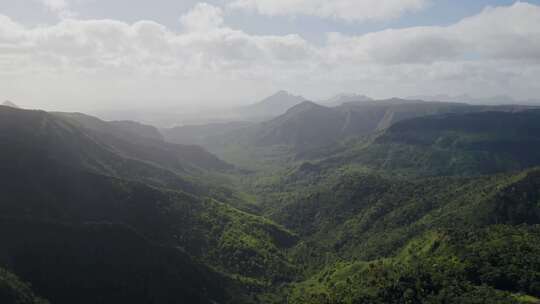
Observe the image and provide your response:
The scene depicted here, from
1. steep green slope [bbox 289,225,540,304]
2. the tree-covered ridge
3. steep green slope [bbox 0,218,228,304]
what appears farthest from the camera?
steep green slope [bbox 0,218,228,304]

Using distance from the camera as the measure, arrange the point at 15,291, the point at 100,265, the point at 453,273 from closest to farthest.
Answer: the point at 15,291
the point at 453,273
the point at 100,265

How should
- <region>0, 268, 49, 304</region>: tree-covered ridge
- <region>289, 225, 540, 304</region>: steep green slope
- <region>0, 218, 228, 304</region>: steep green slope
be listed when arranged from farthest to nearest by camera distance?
<region>0, 218, 228, 304</region>: steep green slope < <region>289, 225, 540, 304</region>: steep green slope < <region>0, 268, 49, 304</region>: tree-covered ridge

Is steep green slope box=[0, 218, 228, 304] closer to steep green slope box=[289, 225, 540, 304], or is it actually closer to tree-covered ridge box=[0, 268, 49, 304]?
tree-covered ridge box=[0, 268, 49, 304]

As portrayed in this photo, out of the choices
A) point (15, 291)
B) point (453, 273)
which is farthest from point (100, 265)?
point (453, 273)

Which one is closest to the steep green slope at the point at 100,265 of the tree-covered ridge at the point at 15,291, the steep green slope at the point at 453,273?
the tree-covered ridge at the point at 15,291

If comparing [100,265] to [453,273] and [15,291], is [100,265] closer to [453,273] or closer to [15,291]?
[15,291]

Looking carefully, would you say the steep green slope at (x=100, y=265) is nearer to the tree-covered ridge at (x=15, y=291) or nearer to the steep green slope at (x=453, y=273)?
the tree-covered ridge at (x=15, y=291)

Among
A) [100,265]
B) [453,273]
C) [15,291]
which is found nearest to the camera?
[15,291]

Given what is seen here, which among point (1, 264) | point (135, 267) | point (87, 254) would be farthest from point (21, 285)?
point (135, 267)

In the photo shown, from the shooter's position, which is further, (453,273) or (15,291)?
(453,273)

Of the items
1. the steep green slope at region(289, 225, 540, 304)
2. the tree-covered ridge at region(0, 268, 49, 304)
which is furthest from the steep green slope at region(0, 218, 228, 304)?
the steep green slope at region(289, 225, 540, 304)

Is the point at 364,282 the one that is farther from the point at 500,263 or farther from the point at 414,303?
the point at 500,263
